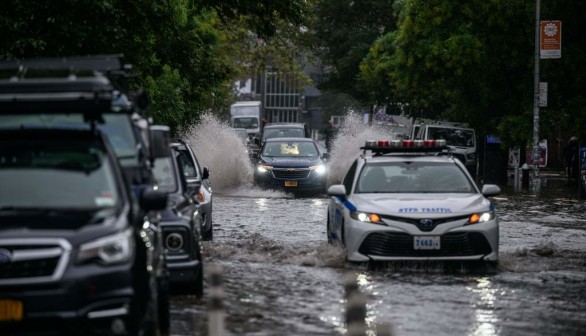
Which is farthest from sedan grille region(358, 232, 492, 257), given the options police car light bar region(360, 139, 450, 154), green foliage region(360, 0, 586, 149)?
green foliage region(360, 0, 586, 149)

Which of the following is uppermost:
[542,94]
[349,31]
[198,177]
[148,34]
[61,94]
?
[349,31]

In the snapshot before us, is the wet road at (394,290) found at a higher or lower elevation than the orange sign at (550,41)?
lower

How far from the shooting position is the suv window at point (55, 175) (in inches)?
357

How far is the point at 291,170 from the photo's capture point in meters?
34.8

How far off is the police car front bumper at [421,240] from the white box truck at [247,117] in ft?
214

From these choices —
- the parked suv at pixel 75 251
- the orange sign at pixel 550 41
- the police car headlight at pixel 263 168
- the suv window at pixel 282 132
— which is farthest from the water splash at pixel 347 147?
the parked suv at pixel 75 251

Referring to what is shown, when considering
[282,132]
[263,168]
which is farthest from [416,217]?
[282,132]

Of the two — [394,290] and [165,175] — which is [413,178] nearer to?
[394,290]

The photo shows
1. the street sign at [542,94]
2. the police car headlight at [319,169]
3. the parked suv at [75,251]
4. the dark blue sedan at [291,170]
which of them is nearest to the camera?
the parked suv at [75,251]

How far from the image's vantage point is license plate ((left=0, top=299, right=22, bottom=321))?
834 centimetres

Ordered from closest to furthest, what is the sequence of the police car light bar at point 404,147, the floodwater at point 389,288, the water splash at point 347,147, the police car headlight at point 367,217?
the floodwater at point 389,288 < the police car headlight at point 367,217 < the police car light bar at point 404,147 < the water splash at point 347,147

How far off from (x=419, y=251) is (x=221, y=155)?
23727mm

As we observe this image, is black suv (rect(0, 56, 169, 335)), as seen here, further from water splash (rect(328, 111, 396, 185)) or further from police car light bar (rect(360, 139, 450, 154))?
water splash (rect(328, 111, 396, 185))

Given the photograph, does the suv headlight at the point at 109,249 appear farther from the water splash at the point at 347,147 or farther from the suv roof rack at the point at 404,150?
the water splash at the point at 347,147
